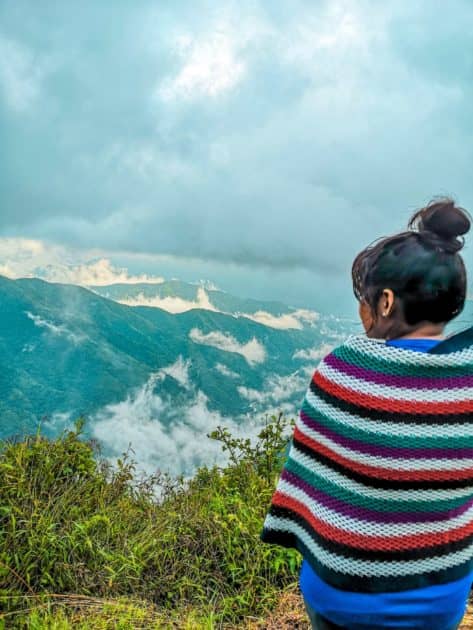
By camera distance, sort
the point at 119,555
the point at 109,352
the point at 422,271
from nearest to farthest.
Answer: the point at 422,271
the point at 119,555
the point at 109,352

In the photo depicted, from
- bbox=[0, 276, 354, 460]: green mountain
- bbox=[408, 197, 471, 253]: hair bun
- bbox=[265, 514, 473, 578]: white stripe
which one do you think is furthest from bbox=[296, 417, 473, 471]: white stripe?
bbox=[0, 276, 354, 460]: green mountain

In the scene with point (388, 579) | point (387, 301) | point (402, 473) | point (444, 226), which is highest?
point (444, 226)

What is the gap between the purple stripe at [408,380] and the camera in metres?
1.28

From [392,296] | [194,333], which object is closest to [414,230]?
[392,296]

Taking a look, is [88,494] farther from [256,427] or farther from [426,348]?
[426,348]

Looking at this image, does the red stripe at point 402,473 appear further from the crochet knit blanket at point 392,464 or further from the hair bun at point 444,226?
the hair bun at point 444,226

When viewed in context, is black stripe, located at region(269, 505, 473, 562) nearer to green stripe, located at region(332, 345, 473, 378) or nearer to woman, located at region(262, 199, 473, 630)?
woman, located at region(262, 199, 473, 630)

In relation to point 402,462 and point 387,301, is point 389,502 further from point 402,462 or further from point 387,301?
point 387,301

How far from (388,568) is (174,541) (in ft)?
6.86

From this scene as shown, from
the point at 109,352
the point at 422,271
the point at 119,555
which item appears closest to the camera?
the point at 422,271

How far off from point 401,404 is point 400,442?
0.29 feet

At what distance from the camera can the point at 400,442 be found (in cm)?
130

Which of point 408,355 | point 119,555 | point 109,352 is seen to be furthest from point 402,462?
point 109,352

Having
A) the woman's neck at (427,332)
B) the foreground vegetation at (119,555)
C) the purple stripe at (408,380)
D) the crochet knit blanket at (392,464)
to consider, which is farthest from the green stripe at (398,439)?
the foreground vegetation at (119,555)
